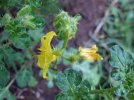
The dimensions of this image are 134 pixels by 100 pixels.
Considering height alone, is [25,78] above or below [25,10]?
below

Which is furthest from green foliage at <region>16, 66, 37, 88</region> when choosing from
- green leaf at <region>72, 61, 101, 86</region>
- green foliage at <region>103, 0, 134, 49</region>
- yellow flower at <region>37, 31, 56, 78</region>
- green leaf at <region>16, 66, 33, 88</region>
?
green foliage at <region>103, 0, 134, 49</region>

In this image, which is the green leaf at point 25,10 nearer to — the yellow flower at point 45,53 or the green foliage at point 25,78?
the yellow flower at point 45,53

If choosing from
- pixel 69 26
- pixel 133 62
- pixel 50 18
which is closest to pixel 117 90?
pixel 133 62

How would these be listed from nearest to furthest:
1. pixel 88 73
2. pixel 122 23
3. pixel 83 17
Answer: pixel 88 73 → pixel 83 17 → pixel 122 23

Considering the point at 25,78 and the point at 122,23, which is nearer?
the point at 25,78

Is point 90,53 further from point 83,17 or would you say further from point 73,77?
point 83,17

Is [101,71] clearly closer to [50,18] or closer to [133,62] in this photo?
[50,18]

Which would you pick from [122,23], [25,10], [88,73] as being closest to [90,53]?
[25,10]

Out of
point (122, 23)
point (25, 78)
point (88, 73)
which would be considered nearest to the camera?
point (25, 78)

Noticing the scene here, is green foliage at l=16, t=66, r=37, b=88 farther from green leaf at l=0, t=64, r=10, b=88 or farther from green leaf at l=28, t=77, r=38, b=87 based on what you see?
green leaf at l=0, t=64, r=10, b=88
